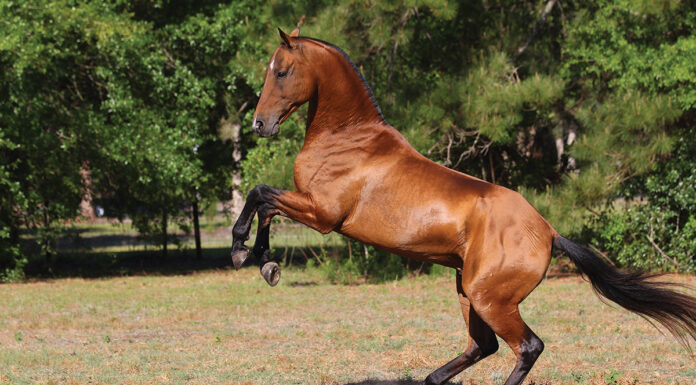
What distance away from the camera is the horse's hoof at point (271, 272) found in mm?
4945

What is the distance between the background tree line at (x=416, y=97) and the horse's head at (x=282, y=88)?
902cm

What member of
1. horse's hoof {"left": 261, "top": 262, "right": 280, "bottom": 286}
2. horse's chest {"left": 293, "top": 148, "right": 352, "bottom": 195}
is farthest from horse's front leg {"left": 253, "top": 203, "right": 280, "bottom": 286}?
horse's chest {"left": 293, "top": 148, "right": 352, "bottom": 195}

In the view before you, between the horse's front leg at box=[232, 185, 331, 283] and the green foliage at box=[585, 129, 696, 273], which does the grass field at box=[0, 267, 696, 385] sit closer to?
the green foliage at box=[585, 129, 696, 273]

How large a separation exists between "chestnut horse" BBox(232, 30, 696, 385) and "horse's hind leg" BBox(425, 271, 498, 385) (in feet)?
1.34

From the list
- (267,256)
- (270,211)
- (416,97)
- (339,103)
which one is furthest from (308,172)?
(416,97)

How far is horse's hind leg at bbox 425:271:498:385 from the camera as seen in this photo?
218 inches

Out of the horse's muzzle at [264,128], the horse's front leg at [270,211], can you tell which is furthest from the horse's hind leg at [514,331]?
the horse's muzzle at [264,128]

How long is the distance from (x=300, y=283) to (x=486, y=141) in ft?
16.2

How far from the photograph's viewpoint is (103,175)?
1775cm

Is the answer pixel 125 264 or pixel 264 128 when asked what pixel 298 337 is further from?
pixel 125 264

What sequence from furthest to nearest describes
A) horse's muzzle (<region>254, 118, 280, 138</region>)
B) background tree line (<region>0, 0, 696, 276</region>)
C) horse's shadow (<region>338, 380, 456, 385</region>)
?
background tree line (<region>0, 0, 696, 276</region>) < horse's shadow (<region>338, 380, 456, 385</region>) < horse's muzzle (<region>254, 118, 280, 138</region>)

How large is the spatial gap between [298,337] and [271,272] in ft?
16.8

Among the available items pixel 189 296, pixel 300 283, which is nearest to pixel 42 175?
pixel 189 296

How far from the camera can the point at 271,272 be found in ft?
16.3
